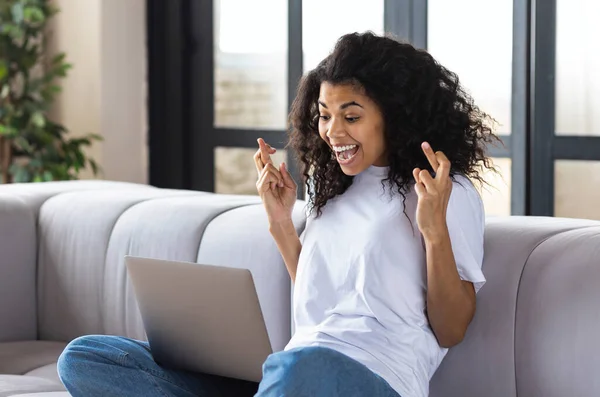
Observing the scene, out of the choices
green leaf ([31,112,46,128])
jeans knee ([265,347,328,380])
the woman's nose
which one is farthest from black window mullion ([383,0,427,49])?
jeans knee ([265,347,328,380])

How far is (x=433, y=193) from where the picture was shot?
1.65 m

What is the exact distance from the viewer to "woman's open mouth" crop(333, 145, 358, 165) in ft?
6.08

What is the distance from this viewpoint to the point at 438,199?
1656mm

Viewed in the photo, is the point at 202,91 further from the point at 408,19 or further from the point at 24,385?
the point at 24,385

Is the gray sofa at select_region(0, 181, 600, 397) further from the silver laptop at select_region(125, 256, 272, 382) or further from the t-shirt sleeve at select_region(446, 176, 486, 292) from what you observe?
the silver laptop at select_region(125, 256, 272, 382)

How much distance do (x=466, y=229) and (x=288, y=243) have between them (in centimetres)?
42

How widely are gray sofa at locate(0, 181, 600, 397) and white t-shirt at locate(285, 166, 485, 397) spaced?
0.32 ft

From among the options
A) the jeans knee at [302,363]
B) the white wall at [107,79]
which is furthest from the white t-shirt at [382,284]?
the white wall at [107,79]

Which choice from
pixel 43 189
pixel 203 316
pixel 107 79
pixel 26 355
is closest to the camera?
pixel 203 316

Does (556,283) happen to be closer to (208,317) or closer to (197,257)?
(208,317)

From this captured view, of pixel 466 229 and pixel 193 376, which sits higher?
pixel 466 229

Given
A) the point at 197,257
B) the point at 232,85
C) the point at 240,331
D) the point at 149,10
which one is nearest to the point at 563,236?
the point at 240,331

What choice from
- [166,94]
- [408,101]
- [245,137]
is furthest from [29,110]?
[408,101]

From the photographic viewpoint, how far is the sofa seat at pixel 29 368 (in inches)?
85.3
